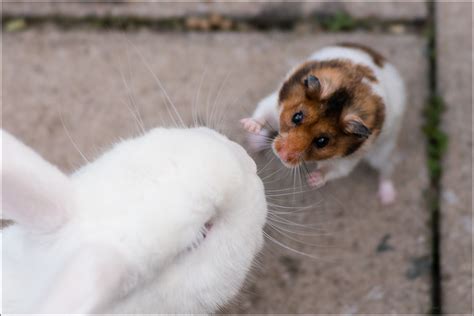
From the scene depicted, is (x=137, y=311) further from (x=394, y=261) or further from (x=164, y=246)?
(x=394, y=261)

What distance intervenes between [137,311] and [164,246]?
38cm

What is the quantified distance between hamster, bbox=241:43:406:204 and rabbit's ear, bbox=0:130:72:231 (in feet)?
4.55

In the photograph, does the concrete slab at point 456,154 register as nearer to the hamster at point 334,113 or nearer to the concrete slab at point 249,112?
the concrete slab at point 249,112

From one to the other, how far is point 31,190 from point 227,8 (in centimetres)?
268

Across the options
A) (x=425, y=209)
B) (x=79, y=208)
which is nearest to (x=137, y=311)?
(x=79, y=208)

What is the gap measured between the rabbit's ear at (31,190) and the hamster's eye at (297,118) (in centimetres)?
145

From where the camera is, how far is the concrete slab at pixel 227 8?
4.11m

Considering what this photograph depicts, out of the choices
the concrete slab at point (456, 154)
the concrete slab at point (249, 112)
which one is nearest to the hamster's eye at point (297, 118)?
the concrete slab at point (249, 112)

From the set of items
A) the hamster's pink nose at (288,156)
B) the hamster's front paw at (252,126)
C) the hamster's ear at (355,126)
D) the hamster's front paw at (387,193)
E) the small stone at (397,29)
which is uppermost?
the small stone at (397,29)

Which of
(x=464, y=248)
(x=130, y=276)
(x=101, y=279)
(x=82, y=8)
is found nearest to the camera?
(x=101, y=279)

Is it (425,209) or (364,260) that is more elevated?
(425,209)

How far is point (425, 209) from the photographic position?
371 cm

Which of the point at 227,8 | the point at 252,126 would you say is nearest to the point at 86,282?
the point at 252,126

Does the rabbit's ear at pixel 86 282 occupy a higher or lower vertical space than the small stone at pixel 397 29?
lower
